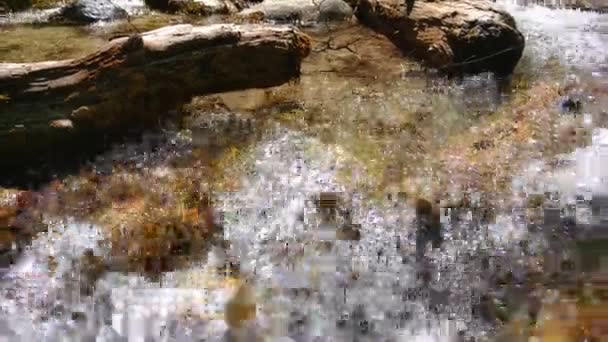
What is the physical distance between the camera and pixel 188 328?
13.0 ft

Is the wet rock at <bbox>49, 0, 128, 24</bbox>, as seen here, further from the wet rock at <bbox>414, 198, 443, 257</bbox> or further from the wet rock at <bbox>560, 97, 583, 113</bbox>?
the wet rock at <bbox>560, 97, 583, 113</bbox>

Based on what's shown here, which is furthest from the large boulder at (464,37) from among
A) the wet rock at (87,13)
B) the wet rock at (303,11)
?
the wet rock at (87,13)

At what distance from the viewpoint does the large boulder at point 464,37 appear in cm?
701

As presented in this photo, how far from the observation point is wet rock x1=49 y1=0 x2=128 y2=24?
8.94m

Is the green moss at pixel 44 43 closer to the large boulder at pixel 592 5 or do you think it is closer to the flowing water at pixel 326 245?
the flowing water at pixel 326 245

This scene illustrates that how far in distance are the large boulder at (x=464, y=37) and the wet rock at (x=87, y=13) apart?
4.29 meters

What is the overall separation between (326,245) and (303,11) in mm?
5318

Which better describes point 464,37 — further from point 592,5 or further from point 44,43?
point 44,43

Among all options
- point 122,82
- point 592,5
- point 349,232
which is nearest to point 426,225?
point 349,232

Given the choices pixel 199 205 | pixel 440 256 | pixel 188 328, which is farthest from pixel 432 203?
pixel 188 328

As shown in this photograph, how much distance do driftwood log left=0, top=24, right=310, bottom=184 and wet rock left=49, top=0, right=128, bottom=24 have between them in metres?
3.46

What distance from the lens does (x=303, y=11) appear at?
9109mm

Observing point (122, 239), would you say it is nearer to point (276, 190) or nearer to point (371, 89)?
point (276, 190)

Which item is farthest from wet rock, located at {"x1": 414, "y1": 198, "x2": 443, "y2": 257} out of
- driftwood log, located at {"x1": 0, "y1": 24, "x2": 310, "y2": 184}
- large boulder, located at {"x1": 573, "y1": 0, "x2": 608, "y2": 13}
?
large boulder, located at {"x1": 573, "y1": 0, "x2": 608, "y2": 13}
